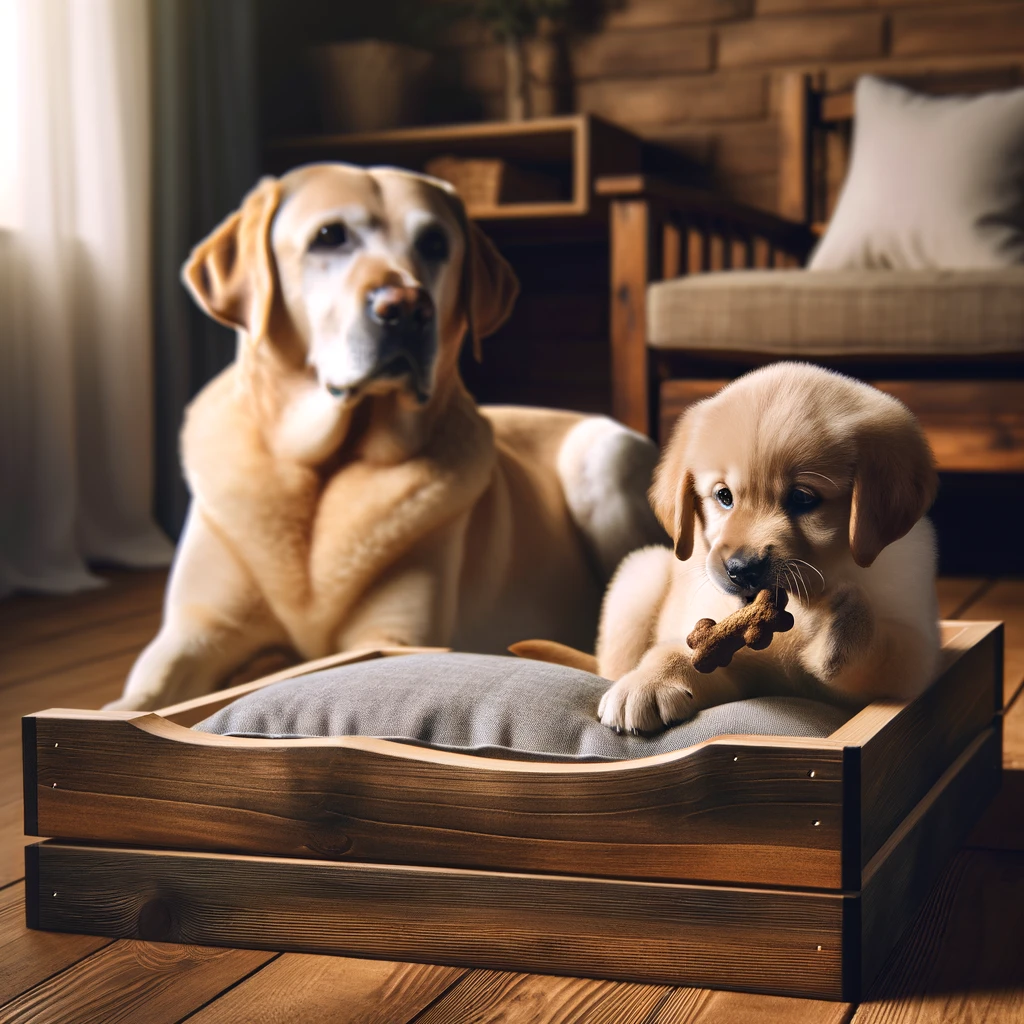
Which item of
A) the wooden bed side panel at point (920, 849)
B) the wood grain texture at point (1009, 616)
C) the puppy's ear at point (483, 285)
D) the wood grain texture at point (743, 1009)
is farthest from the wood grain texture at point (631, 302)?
the wood grain texture at point (743, 1009)

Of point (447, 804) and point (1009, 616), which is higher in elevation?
point (447, 804)

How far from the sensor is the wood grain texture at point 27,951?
0.83 m

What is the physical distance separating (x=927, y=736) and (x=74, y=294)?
96.8 inches

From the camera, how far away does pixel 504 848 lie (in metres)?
0.85

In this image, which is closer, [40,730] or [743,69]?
[40,730]

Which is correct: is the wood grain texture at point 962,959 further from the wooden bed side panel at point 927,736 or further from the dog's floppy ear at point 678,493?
the dog's floppy ear at point 678,493

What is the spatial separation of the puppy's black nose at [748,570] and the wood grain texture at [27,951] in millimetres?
509

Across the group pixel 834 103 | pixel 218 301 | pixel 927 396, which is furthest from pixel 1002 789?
pixel 834 103

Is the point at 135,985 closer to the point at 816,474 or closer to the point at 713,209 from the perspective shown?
the point at 816,474

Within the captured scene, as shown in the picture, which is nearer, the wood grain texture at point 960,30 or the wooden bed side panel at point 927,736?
the wooden bed side panel at point 927,736

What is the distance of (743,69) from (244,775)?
3282mm

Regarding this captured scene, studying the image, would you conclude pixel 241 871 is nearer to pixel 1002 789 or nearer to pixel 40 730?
pixel 40 730

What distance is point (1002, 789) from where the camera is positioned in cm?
125

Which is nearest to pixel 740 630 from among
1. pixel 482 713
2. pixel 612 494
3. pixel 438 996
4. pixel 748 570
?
pixel 748 570
